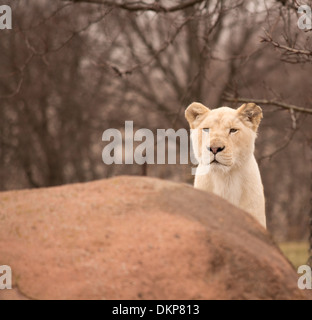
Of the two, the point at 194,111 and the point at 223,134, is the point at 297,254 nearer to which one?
the point at 194,111

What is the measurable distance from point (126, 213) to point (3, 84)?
1378 centimetres

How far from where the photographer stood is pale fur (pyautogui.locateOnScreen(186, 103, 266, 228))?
5.09 m

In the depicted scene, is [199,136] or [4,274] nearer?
[4,274]

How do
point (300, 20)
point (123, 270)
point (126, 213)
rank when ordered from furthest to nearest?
point (300, 20) < point (126, 213) < point (123, 270)

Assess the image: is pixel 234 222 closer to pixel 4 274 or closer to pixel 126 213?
pixel 126 213

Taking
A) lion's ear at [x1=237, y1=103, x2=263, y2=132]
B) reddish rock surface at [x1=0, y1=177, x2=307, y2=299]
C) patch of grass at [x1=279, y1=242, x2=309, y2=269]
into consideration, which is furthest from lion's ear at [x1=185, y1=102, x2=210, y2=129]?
patch of grass at [x1=279, y1=242, x2=309, y2=269]

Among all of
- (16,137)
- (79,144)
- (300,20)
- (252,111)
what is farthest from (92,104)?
(252,111)

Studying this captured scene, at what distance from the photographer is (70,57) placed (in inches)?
706

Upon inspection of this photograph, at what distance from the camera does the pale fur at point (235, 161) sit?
509 cm

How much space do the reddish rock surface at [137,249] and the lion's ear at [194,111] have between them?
106 cm

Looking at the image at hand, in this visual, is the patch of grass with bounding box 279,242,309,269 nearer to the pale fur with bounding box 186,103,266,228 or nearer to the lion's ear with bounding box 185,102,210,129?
the pale fur with bounding box 186,103,266,228

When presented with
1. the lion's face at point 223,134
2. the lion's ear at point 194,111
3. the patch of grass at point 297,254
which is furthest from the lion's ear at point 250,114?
the patch of grass at point 297,254

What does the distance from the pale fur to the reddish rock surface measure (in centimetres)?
73
